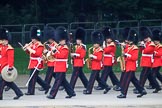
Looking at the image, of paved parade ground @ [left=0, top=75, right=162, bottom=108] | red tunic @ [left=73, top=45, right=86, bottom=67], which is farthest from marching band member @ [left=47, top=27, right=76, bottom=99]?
red tunic @ [left=73, top=45, right=86, bottom=67]

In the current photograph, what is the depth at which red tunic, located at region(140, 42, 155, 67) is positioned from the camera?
1792cm

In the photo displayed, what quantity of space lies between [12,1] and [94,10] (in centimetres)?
1112

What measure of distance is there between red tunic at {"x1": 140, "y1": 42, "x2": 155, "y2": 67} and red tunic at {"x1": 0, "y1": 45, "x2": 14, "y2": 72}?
381 cm

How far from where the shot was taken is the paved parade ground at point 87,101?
1548cm

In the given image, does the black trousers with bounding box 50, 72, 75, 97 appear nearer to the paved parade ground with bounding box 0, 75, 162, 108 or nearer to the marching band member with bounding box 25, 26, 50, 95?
the paved parade ground with bounding box 0, 75, 162, 108

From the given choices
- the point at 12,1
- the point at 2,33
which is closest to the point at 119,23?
the point at 12,1

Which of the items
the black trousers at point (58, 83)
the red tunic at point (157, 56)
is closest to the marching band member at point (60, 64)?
the black trousers at point (58, 83)

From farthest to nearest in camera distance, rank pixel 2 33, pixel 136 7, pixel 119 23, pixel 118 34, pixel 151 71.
Answer: 1. pixel 136 7
2. pixel 119 23
3. pixel 118 34
4. pixel 151 71
5. pixel 2 33

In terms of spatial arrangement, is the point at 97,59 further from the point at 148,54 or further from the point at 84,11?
the point at 84,11

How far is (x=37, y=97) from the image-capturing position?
57.6ft

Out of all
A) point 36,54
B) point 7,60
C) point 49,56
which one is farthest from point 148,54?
point 7,60

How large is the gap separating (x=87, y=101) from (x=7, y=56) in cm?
246

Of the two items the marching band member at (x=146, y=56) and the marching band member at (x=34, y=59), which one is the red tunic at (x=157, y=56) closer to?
the marching band member at (x=146, y=56)

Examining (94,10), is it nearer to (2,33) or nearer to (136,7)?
(136,7)
